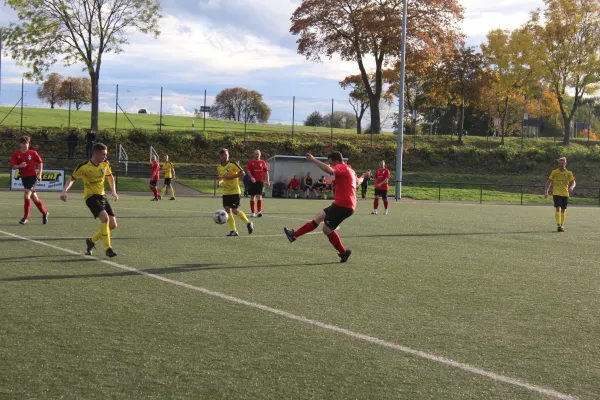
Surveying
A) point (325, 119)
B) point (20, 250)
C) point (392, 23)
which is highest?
point (392, 23)

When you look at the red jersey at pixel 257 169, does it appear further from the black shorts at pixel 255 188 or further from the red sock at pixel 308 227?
the red sock at pixel 308 227

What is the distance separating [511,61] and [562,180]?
3812 cm

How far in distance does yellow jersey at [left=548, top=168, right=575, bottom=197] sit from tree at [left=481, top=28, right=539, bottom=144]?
1365 inches

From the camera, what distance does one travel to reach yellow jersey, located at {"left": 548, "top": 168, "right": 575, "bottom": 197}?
1627 centimetres

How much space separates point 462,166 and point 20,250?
1590 inches

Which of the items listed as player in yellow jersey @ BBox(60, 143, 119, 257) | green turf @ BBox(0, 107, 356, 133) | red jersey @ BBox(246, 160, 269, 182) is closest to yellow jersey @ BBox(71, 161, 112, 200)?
player in yellow jersey @ BBox(60, 143, 119, 257)

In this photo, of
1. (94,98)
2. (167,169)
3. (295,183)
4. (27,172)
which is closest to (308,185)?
(295,183)

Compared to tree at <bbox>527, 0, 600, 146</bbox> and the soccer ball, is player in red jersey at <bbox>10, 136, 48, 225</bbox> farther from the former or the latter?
tree at <bbox>527, 0, 600, 146</bbox>

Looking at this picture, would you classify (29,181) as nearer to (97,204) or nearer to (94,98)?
(97,204)

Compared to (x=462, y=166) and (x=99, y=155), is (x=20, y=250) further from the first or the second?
(x=462, y=166)

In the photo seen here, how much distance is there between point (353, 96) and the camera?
257 ft

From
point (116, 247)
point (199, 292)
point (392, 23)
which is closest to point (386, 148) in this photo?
point (392, 23)

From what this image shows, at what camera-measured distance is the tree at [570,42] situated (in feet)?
153

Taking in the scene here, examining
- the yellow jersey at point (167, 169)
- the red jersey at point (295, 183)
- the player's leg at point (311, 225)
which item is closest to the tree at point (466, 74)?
the red jersey at point (295, 183)
